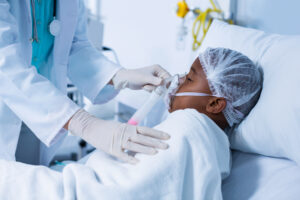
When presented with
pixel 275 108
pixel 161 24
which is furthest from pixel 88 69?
pixel 161 24

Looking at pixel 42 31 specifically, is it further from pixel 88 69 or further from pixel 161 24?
pixel 161 24

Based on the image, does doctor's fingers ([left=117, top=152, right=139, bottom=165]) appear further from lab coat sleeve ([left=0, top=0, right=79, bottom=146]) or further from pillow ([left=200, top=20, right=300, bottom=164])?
pillow ([left=200, top=20, right=300, bottom=164])

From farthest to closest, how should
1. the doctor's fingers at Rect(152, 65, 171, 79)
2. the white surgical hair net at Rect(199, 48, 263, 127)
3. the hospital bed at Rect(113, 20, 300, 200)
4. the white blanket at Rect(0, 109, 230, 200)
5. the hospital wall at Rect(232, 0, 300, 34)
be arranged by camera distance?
1. the hospital wall at Rect(232, 0, 300, 34)
2. the doctor's fingers at Rect(152, 65, 171, 79)
3. the white surgical hair net at Rect(199, 48, 263, 127)
4. the hospital bed at Rect(113, 20, 300, 200)
5. the white blanket at Rect(0, 109, 230, 200)

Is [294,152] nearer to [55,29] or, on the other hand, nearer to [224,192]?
[224,192]

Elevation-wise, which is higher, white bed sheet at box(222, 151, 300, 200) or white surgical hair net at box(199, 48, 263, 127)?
white surgical hair net at box(199, 48, 263, 127)

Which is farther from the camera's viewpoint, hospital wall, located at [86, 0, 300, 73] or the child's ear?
hospital wall, located at [86, 0, 300, 73]

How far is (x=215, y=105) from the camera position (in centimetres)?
111

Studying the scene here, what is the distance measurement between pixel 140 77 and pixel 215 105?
383 mm

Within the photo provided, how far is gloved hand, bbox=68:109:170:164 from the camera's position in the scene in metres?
Result: 0.87

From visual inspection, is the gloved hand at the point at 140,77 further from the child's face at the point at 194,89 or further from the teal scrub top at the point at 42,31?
the teal scrub top at the point at 42,31

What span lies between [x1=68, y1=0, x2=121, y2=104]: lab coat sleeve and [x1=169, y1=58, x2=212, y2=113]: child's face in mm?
371

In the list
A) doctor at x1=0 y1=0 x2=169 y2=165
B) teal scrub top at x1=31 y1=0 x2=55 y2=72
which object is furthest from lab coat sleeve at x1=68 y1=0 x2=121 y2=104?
teal scrub top at x1=31 y1=0 x2=55 y2=72

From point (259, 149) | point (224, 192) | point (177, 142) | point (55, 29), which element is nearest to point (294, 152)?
point (259, 149)

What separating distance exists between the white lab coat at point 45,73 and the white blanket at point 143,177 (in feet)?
0.62
